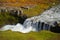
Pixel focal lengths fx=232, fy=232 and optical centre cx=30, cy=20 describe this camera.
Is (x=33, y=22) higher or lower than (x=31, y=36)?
higher

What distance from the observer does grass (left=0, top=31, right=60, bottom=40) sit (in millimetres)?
6059

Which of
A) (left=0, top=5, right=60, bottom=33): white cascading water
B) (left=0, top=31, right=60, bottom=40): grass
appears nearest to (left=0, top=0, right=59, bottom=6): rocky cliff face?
(left=0, top=5, right=60, bottom=33): white cascading water

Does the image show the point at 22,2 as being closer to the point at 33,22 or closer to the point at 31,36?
the point at 33,22

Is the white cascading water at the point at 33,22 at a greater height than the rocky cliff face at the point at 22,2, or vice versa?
the rocky cliff face at the point at 22,2

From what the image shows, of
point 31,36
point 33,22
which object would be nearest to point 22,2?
point 33,22

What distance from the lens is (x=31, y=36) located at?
6.12m

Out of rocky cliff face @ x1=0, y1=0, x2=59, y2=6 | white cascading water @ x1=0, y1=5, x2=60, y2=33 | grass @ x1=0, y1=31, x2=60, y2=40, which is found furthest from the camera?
rocky cliff face @ x1=0, y1=0, x2=59, y2=6

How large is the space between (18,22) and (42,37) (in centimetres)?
99

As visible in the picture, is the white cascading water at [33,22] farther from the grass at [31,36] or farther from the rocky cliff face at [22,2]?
the rocky cliff face at [22,2]

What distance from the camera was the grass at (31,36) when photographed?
19.9ft

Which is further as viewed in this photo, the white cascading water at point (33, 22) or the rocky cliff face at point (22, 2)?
the rocky cliff face at point (22, 2)

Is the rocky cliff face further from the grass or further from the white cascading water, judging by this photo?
the grass

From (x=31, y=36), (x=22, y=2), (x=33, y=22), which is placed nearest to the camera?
(x=31, y=36)

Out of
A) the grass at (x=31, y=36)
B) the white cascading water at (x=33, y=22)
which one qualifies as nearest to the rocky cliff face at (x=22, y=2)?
the white cascading water at (x=33, y=22)
